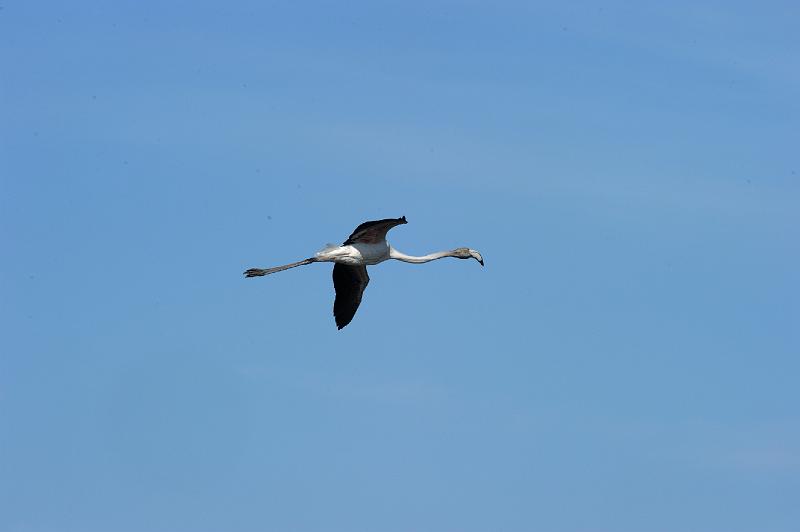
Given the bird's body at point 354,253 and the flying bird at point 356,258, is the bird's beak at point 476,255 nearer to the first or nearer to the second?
the flying bird at point 356,258

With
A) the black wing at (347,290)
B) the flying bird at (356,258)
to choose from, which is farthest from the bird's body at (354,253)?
the black wing at (347,290)

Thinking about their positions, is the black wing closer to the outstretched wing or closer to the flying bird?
the flying bird

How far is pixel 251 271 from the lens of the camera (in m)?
57.0

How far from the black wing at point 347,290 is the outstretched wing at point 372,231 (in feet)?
9.94

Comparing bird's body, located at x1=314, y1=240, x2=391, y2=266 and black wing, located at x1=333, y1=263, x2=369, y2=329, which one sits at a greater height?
bird's body, located at x1=314, y1=240, x2=391, y2=266

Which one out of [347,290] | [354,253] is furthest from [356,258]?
[347,290]

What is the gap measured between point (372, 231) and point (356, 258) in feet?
4.62

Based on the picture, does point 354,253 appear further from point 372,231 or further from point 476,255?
point 476,255

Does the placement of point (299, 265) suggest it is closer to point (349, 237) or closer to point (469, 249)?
point (349, 237)

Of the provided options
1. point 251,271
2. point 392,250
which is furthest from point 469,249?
point 251,271

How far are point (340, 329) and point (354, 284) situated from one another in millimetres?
1732

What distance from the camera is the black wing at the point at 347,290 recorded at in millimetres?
59000

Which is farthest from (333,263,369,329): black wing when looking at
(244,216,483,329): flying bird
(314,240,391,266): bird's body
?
(314,240,391,266): bird's body

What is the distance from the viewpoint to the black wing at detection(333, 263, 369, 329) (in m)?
59.0
